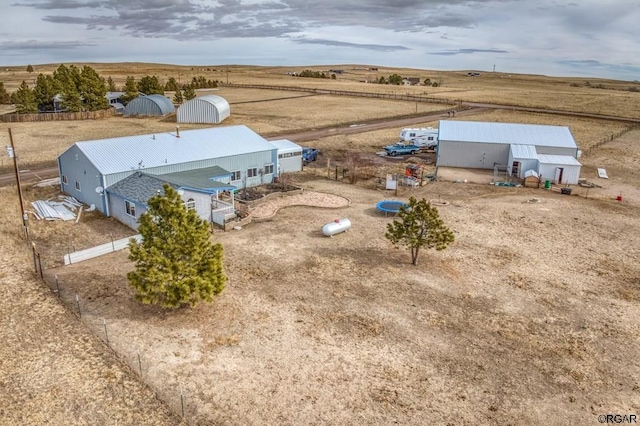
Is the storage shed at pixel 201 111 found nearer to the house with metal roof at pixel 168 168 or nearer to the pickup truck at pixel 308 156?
the pickup truck at pixel 308 156

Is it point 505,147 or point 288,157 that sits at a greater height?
point 505,147

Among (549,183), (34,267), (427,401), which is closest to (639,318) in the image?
(427,401)

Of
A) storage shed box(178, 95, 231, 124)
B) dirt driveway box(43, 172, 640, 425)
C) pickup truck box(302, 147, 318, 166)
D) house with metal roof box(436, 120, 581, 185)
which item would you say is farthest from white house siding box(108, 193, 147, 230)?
storage shed box(178, 95, 231, 124)

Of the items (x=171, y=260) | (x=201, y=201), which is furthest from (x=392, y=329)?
(x=201, y=201)

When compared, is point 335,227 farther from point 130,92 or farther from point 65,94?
point 130,92

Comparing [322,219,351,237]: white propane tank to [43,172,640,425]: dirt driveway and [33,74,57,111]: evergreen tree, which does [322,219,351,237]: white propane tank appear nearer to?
[43,172,640,425]: dirt driveway

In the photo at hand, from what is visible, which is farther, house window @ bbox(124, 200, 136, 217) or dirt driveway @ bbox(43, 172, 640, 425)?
house window @ bbox(124, 200, 136, 217)
